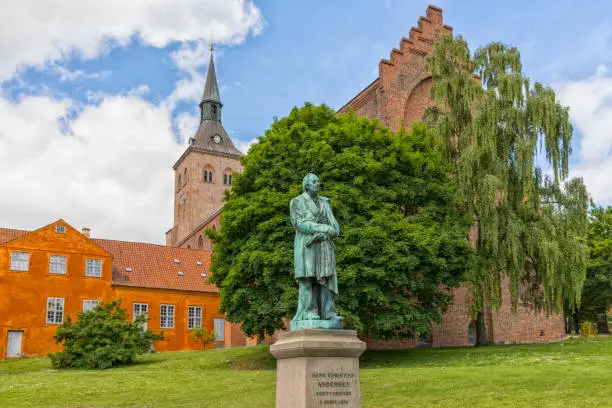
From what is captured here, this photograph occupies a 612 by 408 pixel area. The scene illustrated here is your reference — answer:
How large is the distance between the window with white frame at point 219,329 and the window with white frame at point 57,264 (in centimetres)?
1063

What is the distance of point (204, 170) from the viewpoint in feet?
262

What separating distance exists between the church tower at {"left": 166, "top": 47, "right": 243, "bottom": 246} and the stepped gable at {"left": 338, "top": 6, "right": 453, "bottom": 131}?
42.0m

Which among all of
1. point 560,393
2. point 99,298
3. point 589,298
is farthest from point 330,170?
point 589,298

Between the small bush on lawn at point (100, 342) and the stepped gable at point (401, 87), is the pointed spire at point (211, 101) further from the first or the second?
the small bush on lawn at point (100, 342)

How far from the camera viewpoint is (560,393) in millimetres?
14125

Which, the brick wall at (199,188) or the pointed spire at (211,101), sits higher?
the pointed spire at (211,101)

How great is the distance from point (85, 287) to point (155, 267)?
5497 millimetres

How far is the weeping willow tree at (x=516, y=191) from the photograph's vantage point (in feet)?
81.1

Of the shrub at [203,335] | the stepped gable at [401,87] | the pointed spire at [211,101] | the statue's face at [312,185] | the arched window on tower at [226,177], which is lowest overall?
the shrub at [203,335]

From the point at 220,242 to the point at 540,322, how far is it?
23.0m

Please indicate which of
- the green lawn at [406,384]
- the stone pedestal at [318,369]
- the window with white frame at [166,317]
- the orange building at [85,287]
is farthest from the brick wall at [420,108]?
the stone pedestal at [318,369]

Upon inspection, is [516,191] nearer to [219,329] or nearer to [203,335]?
[203,335]

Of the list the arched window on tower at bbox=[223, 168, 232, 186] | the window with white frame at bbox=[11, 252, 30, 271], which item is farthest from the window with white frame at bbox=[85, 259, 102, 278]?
the arched window on tower at bbox=[223, 168, 232, 186]

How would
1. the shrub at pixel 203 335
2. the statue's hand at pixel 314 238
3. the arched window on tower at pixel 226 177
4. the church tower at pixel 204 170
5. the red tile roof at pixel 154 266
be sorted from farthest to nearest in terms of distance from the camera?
the arched window on tower at pixel 226 177 < the church tower at pixel 204 170 < the red tile roof at pixel 154 266 < the shrub at pixel 203 335 < the statue's hand at pixel 314 238
